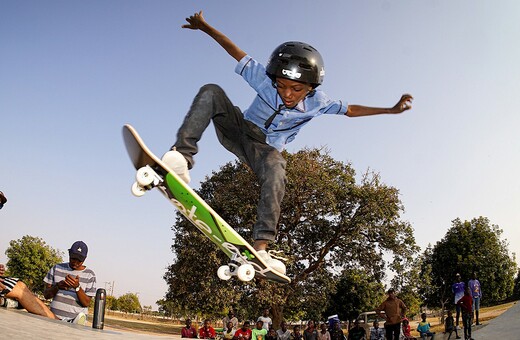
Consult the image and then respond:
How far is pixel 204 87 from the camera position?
3.84 metres

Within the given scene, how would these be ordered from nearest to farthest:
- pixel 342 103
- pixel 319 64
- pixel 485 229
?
pixel 319 64, pixel 342 103, pixel 485 229

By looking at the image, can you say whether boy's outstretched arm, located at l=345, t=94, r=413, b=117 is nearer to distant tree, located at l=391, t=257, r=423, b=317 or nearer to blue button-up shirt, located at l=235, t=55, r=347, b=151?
blue button-up shirt, located at l=235, t=55, r=347, b=151

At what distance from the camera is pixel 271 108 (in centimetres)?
394

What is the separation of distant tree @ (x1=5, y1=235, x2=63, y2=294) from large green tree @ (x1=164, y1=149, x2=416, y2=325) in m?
33.6

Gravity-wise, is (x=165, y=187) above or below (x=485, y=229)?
below

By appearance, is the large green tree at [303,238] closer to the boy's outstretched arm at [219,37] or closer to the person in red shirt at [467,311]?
the person in red shirt at [467,311]

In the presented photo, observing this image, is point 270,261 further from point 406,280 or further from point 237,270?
point 406,280

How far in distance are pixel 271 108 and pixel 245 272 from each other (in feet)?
4.97

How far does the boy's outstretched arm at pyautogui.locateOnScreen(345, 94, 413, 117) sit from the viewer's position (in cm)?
434

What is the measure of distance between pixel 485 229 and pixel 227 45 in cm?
3754

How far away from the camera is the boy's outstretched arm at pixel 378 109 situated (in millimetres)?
4340

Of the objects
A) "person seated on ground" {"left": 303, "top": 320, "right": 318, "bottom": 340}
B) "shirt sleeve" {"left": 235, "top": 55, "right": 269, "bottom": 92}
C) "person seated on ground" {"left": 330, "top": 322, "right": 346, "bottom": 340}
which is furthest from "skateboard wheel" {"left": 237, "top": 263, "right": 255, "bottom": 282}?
"person seated on ground" {"left": 330, "top": 322, "right": 346, "bottom": 340}

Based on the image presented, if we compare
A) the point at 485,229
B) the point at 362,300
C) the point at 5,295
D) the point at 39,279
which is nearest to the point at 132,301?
the point at 39,279

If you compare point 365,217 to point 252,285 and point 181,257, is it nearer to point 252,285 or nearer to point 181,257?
point 252,285
